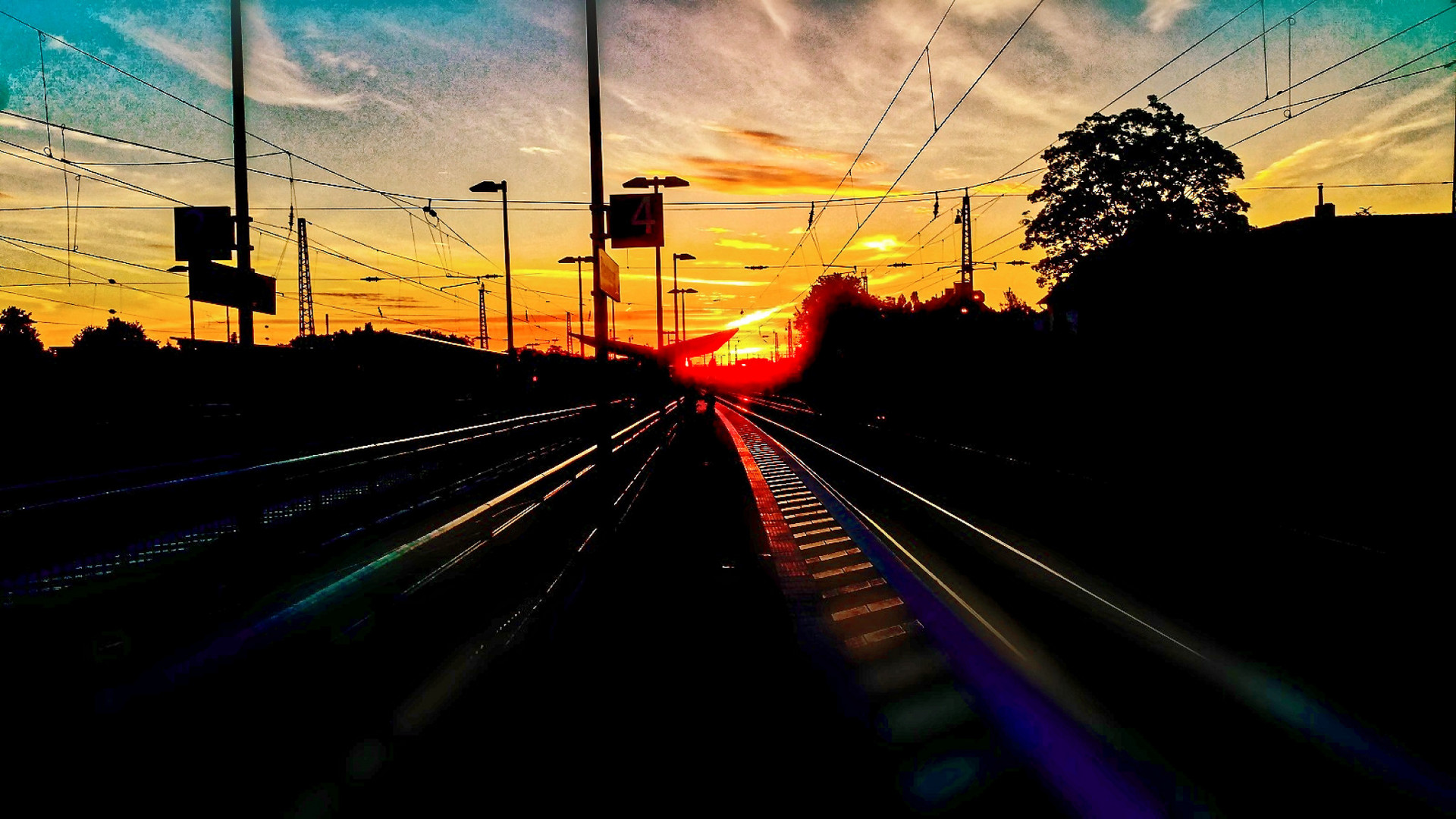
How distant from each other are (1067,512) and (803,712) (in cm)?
847

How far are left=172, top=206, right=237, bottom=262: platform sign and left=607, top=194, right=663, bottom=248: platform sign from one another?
6295mm

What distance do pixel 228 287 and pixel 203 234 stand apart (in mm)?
2059

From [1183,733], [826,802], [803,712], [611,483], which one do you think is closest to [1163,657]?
[1183,733]

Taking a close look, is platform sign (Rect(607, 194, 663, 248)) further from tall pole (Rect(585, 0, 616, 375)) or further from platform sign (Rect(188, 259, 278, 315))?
platform sign (Rect(188, 259, 278, 315))

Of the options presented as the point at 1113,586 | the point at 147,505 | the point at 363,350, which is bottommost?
the point at 1113,586

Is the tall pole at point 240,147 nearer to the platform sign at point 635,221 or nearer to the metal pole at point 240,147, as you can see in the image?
the metal pole at point 240,147

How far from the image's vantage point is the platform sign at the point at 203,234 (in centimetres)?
1266

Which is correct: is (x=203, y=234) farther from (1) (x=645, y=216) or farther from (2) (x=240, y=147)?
(1) (x=645, y=216)

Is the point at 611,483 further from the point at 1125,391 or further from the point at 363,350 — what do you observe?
the point at 1125,391

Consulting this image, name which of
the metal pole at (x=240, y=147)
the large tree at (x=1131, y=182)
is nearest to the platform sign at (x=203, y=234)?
the metal pole at (x=240, y=147)

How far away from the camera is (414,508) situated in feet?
29.0

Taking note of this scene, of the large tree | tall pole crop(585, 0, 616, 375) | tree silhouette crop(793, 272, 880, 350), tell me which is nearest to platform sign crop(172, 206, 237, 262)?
tall pole crop(585, 0, 616, 375)

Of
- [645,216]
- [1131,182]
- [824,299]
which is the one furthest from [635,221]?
[824,299]

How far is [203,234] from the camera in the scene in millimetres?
12805
